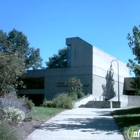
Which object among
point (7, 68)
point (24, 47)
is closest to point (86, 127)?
point (7, 68)

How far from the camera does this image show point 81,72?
38750 millimetres

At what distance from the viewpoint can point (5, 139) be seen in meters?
6.65

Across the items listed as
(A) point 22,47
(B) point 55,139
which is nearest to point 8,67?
(B) point 55,139

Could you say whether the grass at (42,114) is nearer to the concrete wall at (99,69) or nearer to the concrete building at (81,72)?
the concrete building at (81,72)

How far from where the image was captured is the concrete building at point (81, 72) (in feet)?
125

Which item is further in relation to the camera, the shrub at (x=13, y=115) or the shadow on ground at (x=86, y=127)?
the shadow on ground at (x=86, y=127)

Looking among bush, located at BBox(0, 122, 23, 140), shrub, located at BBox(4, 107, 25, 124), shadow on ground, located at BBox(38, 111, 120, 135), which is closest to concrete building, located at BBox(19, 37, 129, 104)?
shadow on ground, located at BBox(38, 111, 120, 135)

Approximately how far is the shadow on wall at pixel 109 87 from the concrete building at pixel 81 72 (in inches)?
16.7


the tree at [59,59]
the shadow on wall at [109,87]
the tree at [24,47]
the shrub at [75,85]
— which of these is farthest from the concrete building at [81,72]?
the tree at [59,59]

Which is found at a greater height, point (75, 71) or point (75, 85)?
point (75, 71)

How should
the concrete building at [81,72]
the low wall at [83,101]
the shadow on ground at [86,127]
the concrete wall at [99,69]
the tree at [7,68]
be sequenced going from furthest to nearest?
the concrete wall at [99,69], the concrete building at [81,72], the low wall at [83,101], the tree at [7,68], the shadow on ground at [86,127]

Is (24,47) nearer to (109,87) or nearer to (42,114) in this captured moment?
(109,87)

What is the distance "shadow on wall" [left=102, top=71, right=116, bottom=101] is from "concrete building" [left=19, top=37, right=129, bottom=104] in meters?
0.42

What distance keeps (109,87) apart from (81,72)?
760cm
